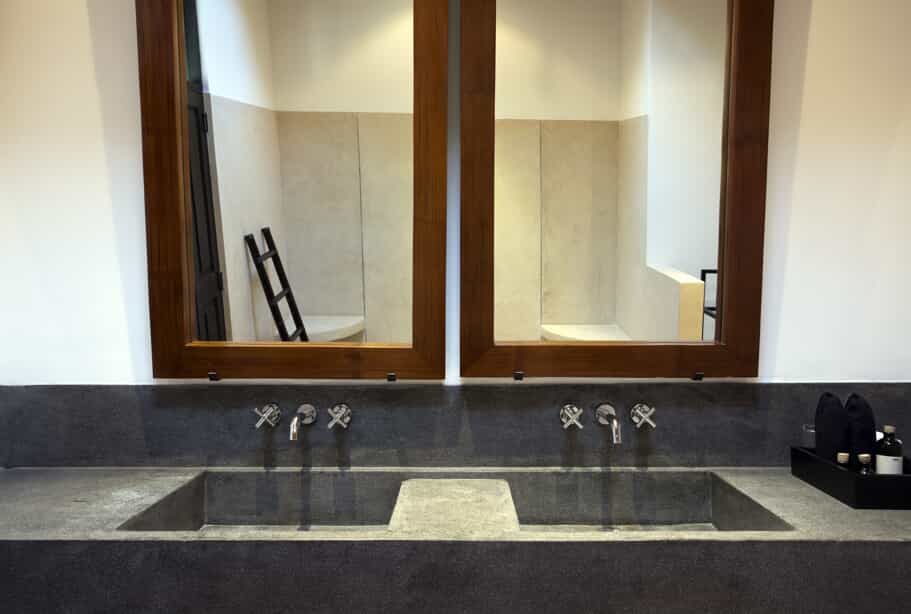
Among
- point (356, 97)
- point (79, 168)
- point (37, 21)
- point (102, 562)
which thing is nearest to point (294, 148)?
point (356, 97)

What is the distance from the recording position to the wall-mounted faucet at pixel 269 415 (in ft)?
6.12

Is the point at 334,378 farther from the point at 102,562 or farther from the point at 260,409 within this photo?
the point at 102,562

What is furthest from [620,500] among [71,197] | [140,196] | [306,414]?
[71,197]

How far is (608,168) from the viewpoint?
1.85 m

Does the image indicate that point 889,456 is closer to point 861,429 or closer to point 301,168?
point 861,429

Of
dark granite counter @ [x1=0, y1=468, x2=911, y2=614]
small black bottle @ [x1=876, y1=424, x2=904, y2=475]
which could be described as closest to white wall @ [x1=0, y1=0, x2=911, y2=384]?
small black bottle @ [x1=876, y1=424, x2=904, y2=475]

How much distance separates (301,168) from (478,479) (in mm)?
808

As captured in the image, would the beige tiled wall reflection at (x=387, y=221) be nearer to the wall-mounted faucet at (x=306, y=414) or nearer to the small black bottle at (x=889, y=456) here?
the wall-mounted faucet at (x=306, y=414)

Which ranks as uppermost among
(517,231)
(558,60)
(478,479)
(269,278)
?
(558,60)

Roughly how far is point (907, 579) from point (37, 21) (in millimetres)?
2126

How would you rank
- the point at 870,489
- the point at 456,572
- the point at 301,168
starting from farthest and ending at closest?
the point at 301,168 → the point at 870,489 → the point at 456,572

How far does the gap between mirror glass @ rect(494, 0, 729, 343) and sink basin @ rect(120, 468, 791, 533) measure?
0.33 m

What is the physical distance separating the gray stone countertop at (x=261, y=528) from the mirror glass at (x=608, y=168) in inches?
15.1

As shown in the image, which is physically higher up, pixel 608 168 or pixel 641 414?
pixel 608 168
